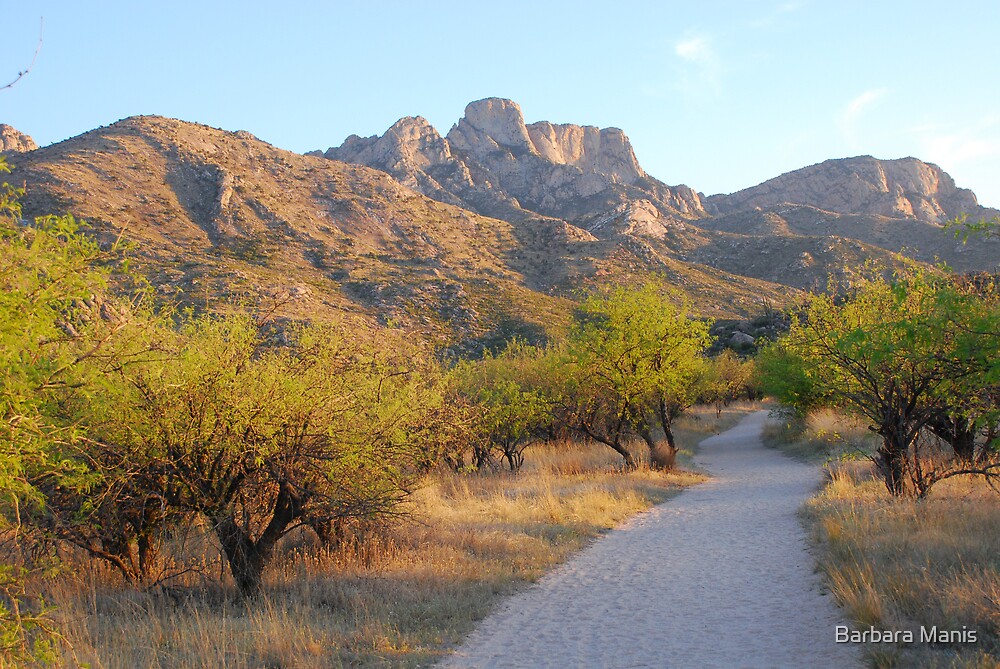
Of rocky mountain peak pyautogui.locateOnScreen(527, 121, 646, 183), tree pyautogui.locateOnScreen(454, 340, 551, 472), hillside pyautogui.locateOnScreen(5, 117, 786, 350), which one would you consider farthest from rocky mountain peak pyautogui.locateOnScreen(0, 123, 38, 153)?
tree pyautogui.locateOnScreen(454, 340, 551, 472)

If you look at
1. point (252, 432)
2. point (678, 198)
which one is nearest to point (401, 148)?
point (678, 198)

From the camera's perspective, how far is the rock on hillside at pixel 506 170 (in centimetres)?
12388

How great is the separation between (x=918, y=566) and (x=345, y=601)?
7.03 metres

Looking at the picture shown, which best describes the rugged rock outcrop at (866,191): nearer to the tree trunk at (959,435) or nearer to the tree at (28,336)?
the tree trunk at (959,435)

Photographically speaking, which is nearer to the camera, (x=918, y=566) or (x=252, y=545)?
(x=918, y=566)

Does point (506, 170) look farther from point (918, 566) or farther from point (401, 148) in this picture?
point (918, 566)

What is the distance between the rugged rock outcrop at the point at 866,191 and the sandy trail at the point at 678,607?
140261 mm

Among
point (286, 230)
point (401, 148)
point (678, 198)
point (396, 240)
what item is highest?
point (401, 148)

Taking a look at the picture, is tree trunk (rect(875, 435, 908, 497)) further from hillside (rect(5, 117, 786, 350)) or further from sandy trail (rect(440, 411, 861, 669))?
hillside (rect(5, 117, 786, 350))

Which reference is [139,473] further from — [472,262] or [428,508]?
[472,262]

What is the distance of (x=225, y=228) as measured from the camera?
55.7m

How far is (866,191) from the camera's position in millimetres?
143000

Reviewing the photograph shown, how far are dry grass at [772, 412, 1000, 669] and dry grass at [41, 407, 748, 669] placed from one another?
4.31 metres

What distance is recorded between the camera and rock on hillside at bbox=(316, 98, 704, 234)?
12388cm
